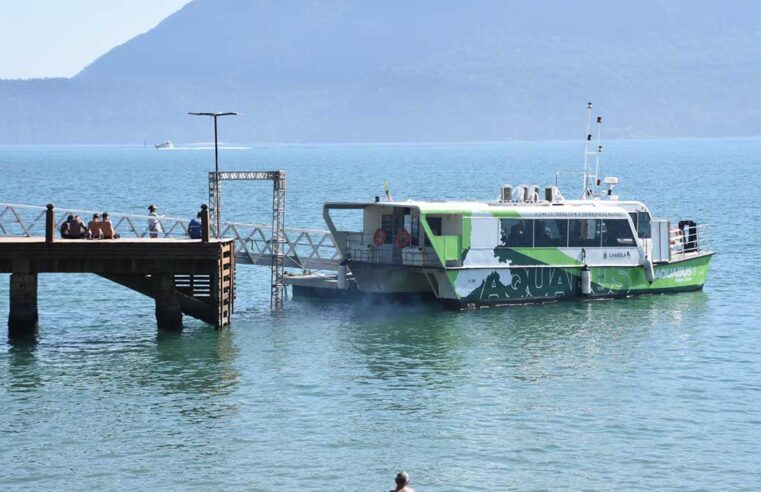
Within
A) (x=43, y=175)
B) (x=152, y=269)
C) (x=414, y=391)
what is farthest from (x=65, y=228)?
(x=43, y=175)

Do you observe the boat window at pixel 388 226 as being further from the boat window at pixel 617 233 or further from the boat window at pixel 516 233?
the boat window at pixel 617 233

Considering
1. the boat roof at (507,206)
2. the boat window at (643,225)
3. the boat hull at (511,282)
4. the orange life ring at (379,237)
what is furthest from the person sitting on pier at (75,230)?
the boat window at (643,225)

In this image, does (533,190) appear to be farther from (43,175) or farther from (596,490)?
(43,175)

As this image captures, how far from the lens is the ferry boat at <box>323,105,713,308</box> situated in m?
48.4

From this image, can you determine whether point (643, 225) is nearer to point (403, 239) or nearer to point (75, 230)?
point (403, 239)

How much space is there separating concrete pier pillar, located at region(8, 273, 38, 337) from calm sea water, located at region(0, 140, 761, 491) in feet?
3.21

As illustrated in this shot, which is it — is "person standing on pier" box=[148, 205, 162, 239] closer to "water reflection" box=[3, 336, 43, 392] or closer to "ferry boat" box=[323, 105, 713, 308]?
"ferry boat" box=[323, 105, 713, 308]

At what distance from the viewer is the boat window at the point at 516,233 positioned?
160 ft

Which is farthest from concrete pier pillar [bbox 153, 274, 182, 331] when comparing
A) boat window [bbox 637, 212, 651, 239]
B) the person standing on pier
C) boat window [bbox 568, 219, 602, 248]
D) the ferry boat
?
boat window [bbox 637, 212, 651, 239]

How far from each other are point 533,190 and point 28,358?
1879cm

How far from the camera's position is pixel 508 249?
48906mm

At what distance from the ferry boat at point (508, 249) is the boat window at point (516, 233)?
0.11ft

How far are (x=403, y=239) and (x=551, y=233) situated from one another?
193 inches

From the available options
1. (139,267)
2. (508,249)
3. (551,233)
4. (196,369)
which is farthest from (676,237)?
(196,369)
